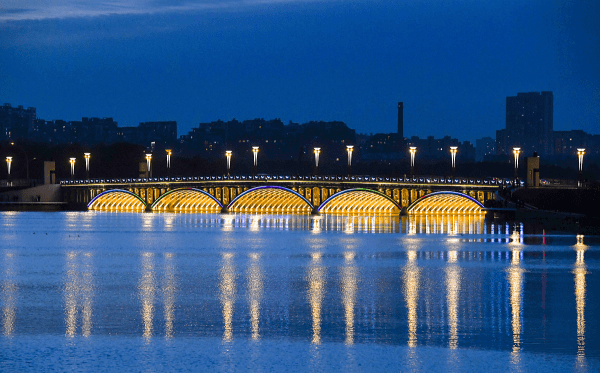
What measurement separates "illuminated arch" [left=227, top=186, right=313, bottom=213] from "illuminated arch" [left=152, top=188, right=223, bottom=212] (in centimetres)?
390

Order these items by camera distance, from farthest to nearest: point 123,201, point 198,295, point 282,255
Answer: point 123,201 → point 282,255 → point 198,295

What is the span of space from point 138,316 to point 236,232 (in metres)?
43.6

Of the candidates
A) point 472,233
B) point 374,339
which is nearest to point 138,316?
point 374,339

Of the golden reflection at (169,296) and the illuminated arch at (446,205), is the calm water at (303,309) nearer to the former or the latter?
the golden reflection at (169,296)

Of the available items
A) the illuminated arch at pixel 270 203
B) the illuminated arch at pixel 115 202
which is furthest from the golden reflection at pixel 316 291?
the illuminated arch at pixel 115 202

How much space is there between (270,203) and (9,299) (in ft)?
332

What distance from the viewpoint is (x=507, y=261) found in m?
38.1

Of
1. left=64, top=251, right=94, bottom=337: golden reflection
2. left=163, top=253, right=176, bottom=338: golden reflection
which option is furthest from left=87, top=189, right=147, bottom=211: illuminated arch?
left=163, top=253, right=176, bottom=338: golden reflection

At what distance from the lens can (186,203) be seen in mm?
132625

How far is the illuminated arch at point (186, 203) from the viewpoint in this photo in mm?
127062

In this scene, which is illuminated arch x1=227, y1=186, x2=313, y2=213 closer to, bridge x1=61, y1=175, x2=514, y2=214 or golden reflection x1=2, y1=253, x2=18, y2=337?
bridge x1=61, y1=175, x2=514, y2=214

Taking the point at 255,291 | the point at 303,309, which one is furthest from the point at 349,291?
the point at 303,309

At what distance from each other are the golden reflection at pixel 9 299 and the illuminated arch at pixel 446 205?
231 feet

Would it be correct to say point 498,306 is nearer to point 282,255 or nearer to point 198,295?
point 198,295
